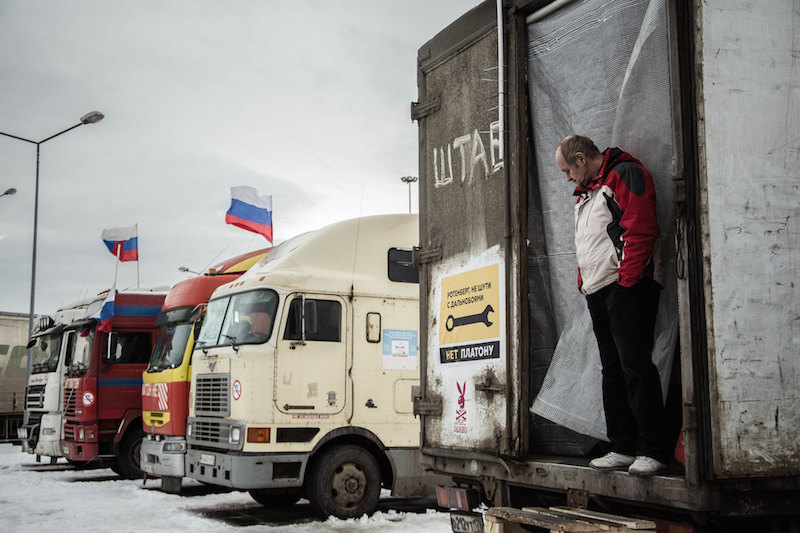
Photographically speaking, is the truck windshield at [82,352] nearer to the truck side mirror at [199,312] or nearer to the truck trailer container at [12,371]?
the truck side mirror at [199,312]

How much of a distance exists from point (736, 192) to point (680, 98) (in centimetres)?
49

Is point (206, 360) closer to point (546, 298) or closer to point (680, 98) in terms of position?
point (546, 298)

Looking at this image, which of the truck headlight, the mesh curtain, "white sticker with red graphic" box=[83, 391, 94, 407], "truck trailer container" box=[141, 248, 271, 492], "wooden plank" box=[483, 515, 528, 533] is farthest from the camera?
"white sticker with red graphic" box=[83, 391, 94, 407]

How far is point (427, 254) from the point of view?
210 inches

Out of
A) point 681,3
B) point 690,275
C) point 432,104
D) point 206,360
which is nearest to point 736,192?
point 690,275

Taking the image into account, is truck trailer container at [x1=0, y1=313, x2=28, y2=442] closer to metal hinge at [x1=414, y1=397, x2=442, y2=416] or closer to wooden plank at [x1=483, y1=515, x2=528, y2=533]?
metal hinge at [x1=414, y1=397, x2=442, y2=416]

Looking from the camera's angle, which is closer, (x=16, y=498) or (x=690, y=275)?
(x=690, y=275)

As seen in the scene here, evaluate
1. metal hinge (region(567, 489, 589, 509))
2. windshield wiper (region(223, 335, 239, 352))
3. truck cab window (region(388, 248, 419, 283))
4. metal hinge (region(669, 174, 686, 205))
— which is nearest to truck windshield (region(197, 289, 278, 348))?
windshield wiper (region(223, 335, 239, 352))

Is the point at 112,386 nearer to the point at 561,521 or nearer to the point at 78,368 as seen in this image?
the point at 78,368

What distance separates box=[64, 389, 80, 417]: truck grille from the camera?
13.5 meters

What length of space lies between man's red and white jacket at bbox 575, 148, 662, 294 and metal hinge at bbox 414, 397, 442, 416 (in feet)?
4.48

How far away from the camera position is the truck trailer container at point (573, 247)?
3.30 m

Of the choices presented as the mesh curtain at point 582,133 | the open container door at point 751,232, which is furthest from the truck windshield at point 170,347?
the open container door at point 751,232

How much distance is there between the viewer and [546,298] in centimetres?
466
